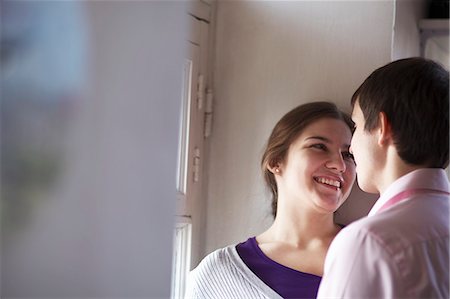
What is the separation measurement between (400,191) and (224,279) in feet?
2.90

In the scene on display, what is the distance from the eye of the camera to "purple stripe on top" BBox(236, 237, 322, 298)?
199 centimetres

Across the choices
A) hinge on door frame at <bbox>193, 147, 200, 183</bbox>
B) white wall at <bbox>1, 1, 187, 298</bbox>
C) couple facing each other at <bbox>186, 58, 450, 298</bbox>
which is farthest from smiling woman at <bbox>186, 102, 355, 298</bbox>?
white wall at <bbox>1, 1, 187, 298</bbox>

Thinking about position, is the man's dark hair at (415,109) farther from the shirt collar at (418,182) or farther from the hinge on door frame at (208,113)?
the hinge on door frame at (208,113)

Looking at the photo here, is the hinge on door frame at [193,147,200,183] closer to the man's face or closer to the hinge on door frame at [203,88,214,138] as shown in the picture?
the hinge on door frame at [203,88,214,138]

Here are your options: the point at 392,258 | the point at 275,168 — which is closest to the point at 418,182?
the point at 392,258

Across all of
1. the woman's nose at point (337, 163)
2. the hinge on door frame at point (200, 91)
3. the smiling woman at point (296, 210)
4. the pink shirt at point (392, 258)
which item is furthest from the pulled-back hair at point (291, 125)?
the pink shirt at point (392, 258)

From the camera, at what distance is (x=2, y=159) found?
932mm


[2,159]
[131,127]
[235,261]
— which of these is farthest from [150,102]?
[235,261]

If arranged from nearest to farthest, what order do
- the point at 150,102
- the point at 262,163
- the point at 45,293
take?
the point at 45,293
the point at 150,102
the point at 262,163

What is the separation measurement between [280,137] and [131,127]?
4.05 ft

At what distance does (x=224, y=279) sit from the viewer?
2.06 m

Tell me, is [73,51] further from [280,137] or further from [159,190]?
[280,137]

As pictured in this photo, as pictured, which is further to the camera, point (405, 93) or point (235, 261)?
point (235, 261)

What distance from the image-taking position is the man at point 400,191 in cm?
116
